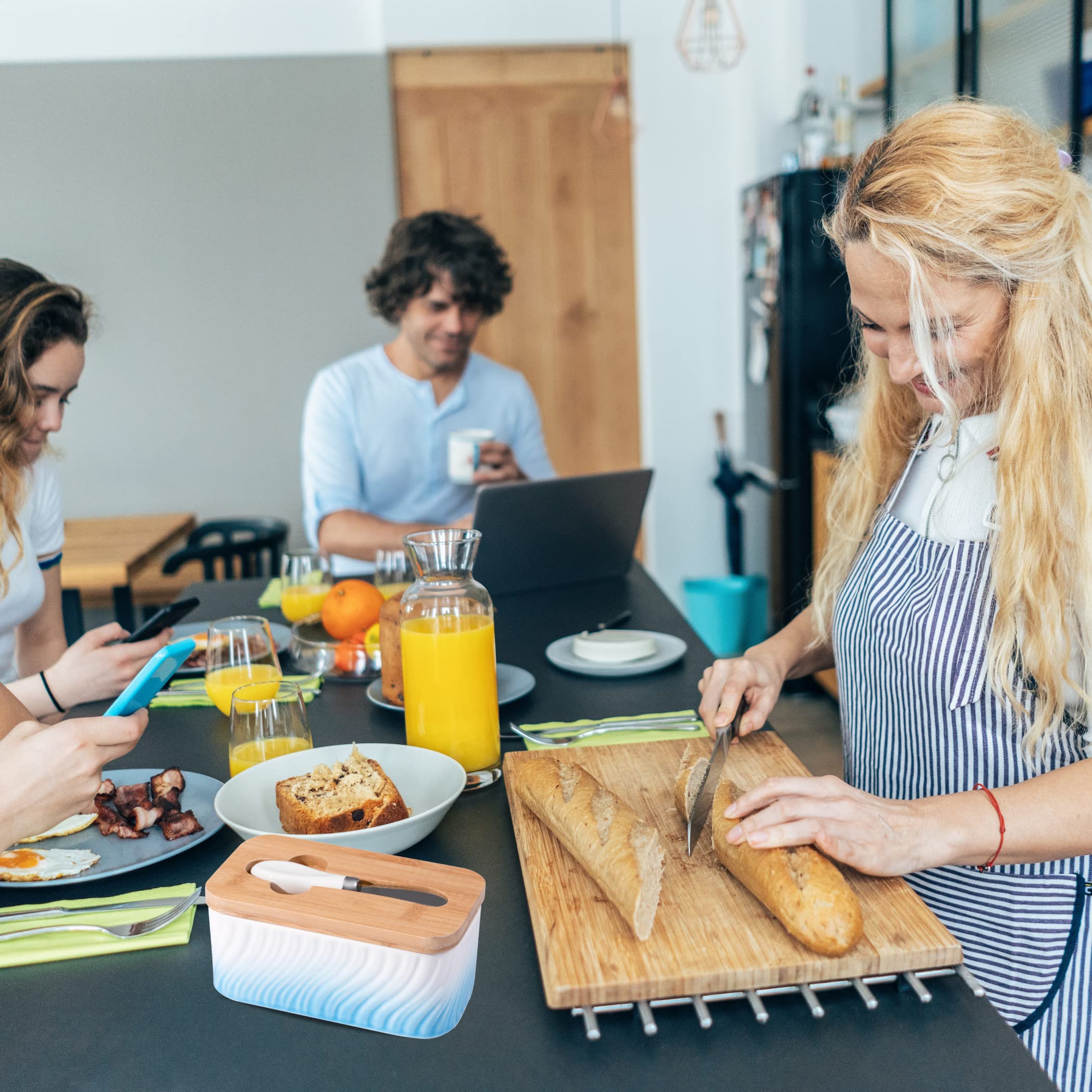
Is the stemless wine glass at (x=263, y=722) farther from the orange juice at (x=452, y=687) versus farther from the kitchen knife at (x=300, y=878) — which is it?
the kitchen knife at (x=300, y=878)

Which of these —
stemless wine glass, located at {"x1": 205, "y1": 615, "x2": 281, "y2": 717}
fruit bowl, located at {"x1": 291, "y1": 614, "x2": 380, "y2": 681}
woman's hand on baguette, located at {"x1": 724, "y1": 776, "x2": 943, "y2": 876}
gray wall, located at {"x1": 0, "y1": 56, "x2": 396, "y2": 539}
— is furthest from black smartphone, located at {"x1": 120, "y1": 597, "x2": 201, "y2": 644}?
gray wall, located at {"x1": 0, "y1": 56, "x2": 396, "y2": 539}

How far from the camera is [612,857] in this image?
0.77 meters

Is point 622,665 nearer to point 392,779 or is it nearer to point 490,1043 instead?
point 392,779

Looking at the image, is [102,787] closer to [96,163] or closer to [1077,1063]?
[1077,1063]

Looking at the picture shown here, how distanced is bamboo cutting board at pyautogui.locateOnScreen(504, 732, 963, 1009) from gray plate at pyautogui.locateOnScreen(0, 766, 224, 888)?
0.30 meters

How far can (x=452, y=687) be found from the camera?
1.07 m

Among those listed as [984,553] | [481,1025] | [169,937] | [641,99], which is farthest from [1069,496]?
[641,99]

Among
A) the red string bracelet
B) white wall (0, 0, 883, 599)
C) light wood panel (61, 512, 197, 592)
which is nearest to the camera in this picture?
the red string bracelet

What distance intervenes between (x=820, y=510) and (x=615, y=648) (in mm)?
2201

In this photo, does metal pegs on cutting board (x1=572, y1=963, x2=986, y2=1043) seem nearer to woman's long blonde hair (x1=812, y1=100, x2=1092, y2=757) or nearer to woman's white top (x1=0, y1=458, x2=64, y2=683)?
woman's long blonde hair (x1=812, y1=100, x2=1092, y2=757)

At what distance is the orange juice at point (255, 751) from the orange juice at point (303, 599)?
63 centimetres

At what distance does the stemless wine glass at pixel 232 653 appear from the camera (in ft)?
4.14

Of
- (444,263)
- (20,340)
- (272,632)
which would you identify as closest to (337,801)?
(272,632)

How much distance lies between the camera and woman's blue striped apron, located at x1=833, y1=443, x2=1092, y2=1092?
3.34 ft
